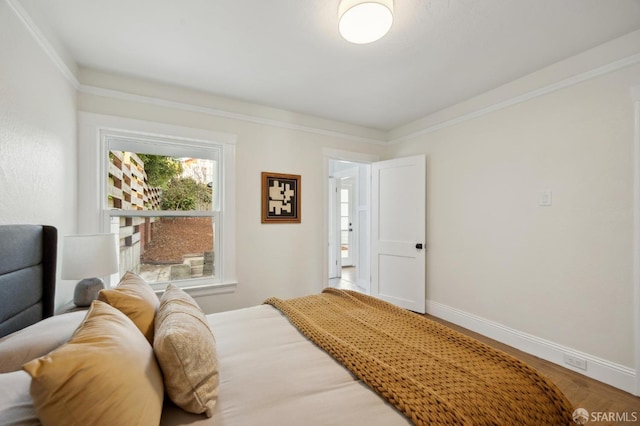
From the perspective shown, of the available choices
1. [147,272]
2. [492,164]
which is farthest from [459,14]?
[147,272]

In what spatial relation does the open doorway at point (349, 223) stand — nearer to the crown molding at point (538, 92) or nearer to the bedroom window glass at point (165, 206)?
the crown molding at point (538, 92)

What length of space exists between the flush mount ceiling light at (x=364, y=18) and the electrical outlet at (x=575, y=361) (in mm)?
2890

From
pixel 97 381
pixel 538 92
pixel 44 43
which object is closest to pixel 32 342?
pixel 97 381

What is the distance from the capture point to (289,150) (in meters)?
3.27

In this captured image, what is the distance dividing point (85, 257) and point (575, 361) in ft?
12.2

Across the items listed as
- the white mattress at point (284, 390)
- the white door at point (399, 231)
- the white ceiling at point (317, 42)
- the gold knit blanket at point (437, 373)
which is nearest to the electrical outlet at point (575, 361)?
the white door at point (399, 231)

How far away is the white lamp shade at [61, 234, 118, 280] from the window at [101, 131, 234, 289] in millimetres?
772

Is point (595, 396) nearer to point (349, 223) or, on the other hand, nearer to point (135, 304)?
point (135, 304)

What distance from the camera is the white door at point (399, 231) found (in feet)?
11.1

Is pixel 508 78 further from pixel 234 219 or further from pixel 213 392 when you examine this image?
pixel 213 392

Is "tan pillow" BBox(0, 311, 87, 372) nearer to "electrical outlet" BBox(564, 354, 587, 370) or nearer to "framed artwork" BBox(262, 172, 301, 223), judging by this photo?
"framed artwork" BBox(262, 172, 301, 223)

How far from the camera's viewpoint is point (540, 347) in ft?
7.75

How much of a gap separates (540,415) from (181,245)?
9.64ft
